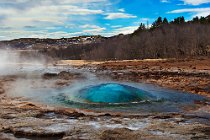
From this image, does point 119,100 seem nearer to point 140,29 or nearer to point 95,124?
point 95,124

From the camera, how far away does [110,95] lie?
17.1 meters

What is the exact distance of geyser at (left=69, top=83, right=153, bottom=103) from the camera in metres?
16.7

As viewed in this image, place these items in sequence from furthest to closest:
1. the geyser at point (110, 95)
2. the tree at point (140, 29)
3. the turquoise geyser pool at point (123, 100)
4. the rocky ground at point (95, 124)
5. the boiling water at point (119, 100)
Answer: the tree at point (140, 29) → the geyser at point (110, 95) → the boiling water at point (119, 100) → the turquoise geyser pool at point (123, 100) → the rocky ground at point (95, 124)

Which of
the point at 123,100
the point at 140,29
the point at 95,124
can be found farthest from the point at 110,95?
the point at 140,29

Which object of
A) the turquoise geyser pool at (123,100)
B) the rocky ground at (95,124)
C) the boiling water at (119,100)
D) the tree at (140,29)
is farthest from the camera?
the tree at (140,29)

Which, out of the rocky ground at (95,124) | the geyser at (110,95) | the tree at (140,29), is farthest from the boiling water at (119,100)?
the tree at (140,29)

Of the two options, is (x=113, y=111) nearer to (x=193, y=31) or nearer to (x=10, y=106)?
(x=10, y=106)

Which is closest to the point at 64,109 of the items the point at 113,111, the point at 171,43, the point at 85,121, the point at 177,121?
the point at 113,111

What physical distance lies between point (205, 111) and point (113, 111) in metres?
3.76

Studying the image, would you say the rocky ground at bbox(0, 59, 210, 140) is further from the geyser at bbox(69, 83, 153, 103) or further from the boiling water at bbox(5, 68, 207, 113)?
the geyser at bbox(69, 83, 153, 103)

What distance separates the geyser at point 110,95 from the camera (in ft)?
54.7

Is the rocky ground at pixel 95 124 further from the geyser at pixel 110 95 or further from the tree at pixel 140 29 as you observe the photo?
the tree at pixel 140 29

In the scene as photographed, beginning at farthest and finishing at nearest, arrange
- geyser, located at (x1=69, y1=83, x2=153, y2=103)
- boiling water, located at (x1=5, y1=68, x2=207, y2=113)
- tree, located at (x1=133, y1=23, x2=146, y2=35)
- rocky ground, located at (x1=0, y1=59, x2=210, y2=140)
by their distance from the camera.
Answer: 1. tree, located at (x1=133, y1=23, x2=146, y2=35)
2. geyser, located at (x1=69, y1=83, x2=153, y2=103)
3. boiling water, located at (x1=5, y1=68, x2=207, y2=113)
4. rocky ground, located at (x1=0, y1=59, x2=210, y2=140)

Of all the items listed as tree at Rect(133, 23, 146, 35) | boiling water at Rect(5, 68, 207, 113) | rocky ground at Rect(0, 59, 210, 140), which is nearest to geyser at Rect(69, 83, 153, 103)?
boiling water at Rect(5, 68, 207, 113)
